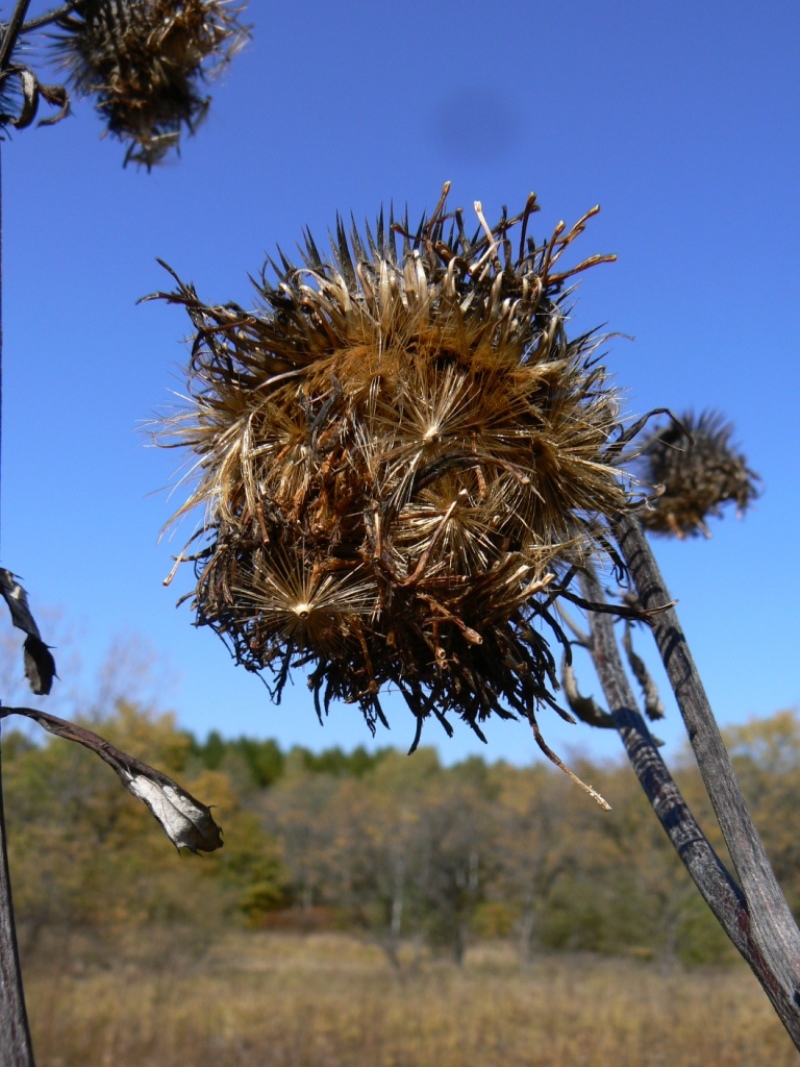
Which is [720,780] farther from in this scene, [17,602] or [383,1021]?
[383,1021]

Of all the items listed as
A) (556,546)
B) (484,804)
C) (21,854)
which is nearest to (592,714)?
(556,546)

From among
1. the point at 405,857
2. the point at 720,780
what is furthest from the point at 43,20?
the point at 405,857

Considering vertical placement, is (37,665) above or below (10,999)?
above

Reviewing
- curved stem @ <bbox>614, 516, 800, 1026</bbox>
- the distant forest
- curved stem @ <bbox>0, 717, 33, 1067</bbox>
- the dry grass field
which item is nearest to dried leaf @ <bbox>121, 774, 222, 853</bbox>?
curved stem @ <bbox>0, 717, 33, 1067</bbox>

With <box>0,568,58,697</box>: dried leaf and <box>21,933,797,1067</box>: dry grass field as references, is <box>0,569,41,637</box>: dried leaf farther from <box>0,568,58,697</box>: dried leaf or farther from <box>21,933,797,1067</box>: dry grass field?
<box>21,933,797,1067</box>: dry grass field

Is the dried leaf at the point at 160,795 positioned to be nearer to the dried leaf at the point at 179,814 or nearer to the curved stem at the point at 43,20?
the dried leaf at the point at 179,814
